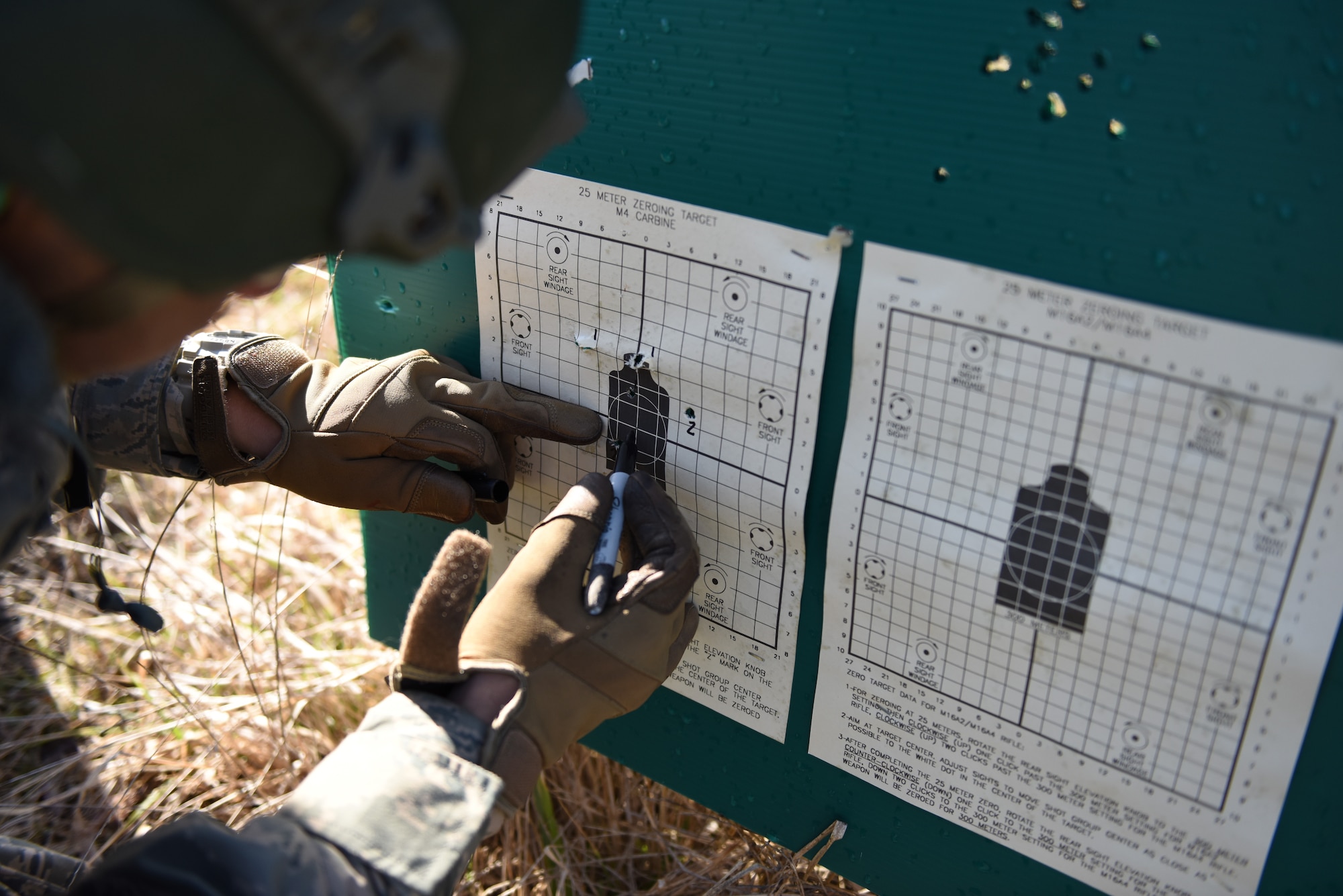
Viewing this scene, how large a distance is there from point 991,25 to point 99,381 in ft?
3.95

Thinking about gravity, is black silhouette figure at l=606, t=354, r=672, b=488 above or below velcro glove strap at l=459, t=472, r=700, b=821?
above

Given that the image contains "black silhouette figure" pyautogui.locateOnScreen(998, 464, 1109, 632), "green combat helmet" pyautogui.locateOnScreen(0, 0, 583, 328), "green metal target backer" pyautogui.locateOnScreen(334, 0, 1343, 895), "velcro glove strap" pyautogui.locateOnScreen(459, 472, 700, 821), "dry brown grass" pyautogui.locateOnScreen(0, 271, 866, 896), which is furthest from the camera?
"dry brown grass" pyautogui.locateOnScreen(0, 271, 866, 896)

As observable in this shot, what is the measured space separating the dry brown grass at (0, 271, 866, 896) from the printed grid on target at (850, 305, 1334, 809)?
49 centimetres

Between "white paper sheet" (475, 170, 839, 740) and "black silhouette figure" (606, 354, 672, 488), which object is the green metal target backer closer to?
"white paper sheet" (475, 170, 839, 740)

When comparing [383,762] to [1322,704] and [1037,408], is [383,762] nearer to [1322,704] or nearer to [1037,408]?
[1037,408]

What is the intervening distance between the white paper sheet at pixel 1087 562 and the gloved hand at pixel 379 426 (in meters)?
0.42

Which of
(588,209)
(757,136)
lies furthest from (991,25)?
(588,209)

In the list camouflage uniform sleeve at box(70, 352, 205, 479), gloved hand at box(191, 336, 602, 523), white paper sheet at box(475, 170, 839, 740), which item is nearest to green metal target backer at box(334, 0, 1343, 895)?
white paper sheet at box(475, 170, 839, 740)

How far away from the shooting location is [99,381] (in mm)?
1258

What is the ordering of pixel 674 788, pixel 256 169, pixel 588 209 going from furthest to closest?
pixel 674 788 < pixel 588 209 < pixel 256 169

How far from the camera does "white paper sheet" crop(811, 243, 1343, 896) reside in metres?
0.75

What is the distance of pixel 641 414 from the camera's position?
1123mm

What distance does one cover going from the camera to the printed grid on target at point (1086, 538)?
0.76 m

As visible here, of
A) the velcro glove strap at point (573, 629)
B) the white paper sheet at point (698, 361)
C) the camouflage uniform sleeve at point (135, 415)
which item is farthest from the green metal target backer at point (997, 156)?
the camouflage uniform sleeve at point (135, 415)
